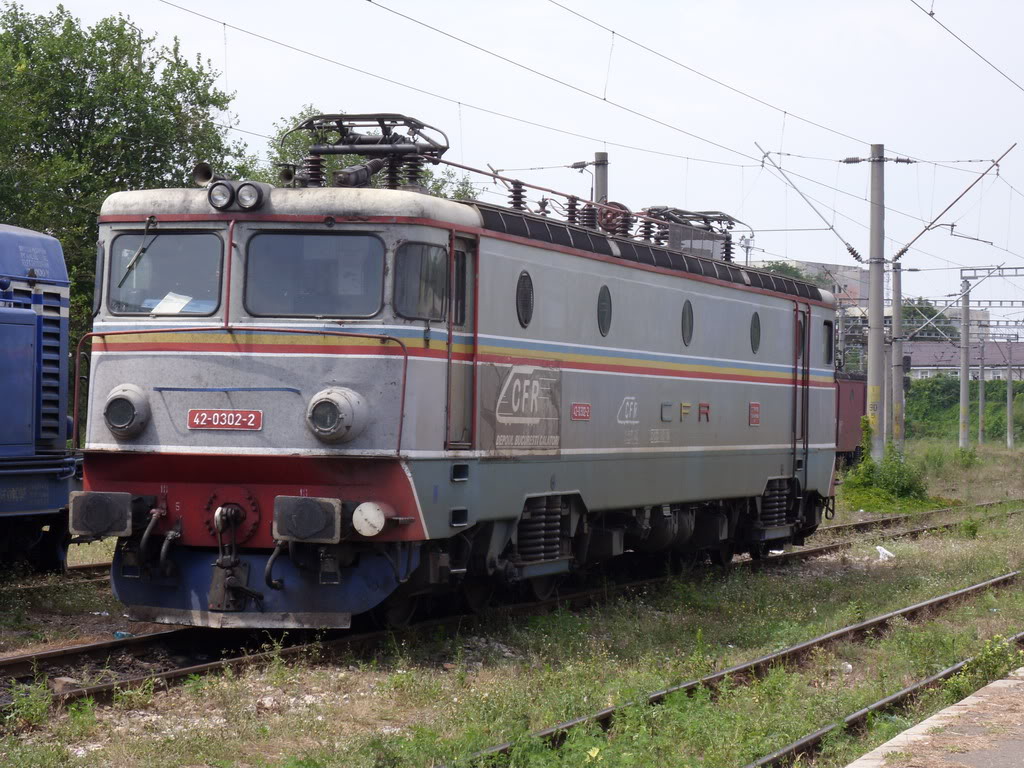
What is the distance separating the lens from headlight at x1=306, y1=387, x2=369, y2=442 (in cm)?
998

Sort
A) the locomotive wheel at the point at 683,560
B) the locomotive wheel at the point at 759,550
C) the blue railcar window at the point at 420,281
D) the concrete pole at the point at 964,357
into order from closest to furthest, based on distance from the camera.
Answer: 1. the blue railcar window at the point at 420,281
2. the locomotive wheel at the point at 683,560
3. the locomotive wheel at the point at 759,550
4. the concrete pole at the point at 964,357

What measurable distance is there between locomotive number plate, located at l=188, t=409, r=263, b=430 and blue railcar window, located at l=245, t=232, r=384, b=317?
780 mm

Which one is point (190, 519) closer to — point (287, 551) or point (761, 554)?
point (287, 551)

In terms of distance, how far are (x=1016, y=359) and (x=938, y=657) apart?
77.6m

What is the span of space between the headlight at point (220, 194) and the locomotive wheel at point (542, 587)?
4.78m

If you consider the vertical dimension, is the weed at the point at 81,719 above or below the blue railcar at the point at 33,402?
below

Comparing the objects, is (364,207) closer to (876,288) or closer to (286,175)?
(286,175)

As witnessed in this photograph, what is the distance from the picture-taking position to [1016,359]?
275 feet

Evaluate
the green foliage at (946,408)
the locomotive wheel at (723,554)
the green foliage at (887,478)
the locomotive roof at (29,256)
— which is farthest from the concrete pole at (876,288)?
the green foliage at (946,408)

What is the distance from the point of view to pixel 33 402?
13.3 metres

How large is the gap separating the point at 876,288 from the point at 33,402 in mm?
17280

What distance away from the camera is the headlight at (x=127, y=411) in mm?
10391

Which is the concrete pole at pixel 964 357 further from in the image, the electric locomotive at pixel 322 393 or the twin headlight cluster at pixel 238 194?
the twin headlight cluster at pixel 238 194

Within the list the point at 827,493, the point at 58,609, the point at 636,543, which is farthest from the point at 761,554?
the point at 58,609
